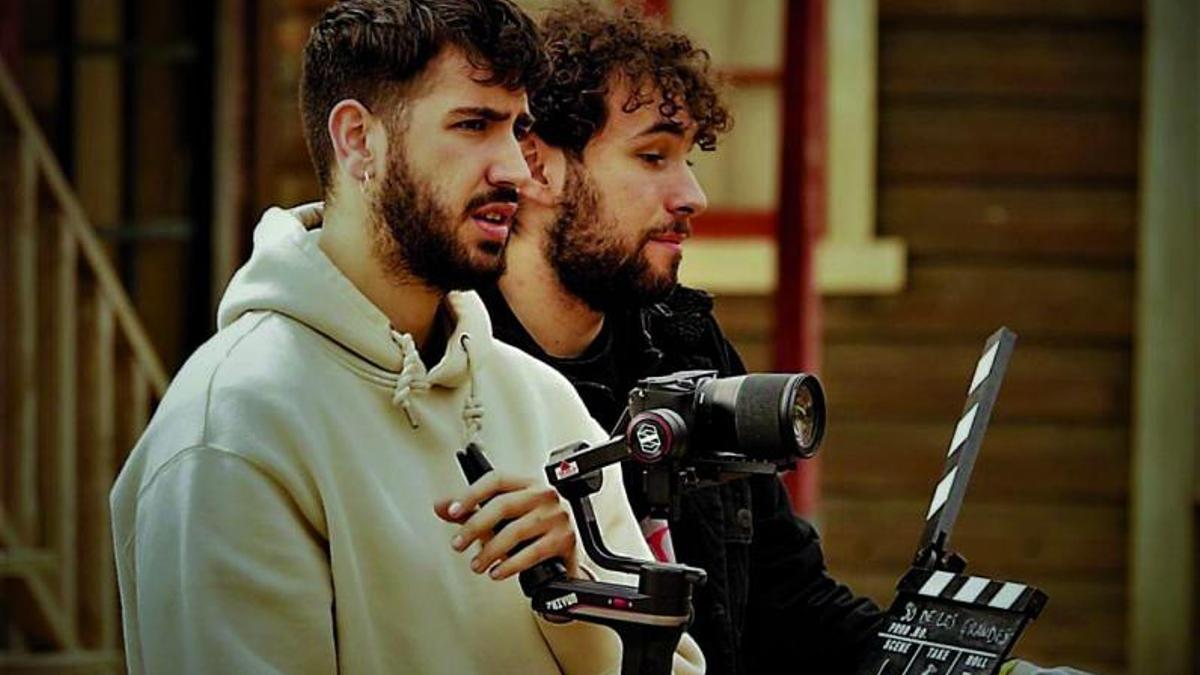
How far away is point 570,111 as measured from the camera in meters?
3.66

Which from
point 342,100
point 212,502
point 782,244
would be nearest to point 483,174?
point 342,100

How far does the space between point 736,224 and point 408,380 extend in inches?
220

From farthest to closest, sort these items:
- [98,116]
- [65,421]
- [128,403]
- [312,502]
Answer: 1. [98,116]
2. [128,403]
3. [65,421]
4. [312,502]

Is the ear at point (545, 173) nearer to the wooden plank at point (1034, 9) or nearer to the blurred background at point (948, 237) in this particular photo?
the blurred background at point (948, 237)

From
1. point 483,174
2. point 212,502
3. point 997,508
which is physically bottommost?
point 997,508

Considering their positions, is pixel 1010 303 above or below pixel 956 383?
above

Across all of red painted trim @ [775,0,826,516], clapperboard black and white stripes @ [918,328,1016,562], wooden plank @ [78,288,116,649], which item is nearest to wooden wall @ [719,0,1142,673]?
red painted trim @ [775,0,826,516]

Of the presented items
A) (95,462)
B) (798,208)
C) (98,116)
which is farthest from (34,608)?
(798,208)

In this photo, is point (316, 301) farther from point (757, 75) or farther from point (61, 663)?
point (757, 75)

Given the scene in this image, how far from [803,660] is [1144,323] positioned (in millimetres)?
4711

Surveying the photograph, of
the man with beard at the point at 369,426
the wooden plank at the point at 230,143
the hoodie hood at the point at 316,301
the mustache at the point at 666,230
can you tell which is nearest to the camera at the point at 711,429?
the man with beard at the point at 369,426

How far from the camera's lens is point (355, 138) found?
2.82m

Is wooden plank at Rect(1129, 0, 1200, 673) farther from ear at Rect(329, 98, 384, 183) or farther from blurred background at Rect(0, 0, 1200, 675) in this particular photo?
ear at Rect(329, 98, 384, 183)

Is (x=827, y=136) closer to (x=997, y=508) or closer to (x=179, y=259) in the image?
(x=997, y=508)
